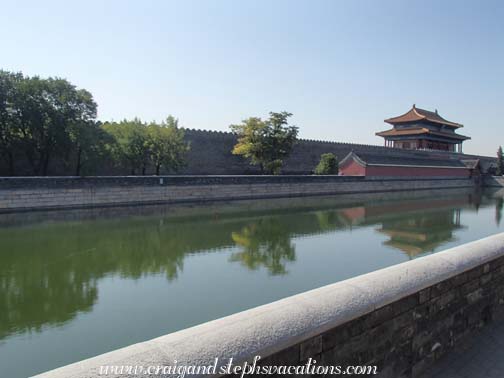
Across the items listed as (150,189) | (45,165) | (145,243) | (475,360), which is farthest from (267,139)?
(475,360)

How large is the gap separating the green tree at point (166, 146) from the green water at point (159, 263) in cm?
585

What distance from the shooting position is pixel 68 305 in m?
5.36

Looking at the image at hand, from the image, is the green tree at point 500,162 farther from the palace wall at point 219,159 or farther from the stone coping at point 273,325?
the stone coping at point 273,325

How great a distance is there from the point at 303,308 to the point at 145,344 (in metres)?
0.81

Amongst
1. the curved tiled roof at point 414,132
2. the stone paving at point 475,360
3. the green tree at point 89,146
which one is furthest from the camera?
the curved tiled roof at point 414,132

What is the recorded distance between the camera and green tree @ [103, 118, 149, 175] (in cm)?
1973

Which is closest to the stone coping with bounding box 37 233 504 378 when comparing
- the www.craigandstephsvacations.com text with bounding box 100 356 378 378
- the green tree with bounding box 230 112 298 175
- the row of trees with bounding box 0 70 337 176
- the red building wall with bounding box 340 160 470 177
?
the www.craigandstephsvacations.com text with bounding box 100 356 378 378

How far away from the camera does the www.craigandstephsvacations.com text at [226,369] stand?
1359 millimetres

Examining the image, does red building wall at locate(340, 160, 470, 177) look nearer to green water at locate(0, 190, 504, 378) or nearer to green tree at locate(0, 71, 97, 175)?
green water at locate(0, 190, 504, 378)

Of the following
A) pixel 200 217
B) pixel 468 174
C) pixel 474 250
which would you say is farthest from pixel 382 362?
pixel 468 174

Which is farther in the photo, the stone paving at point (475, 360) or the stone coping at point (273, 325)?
the stone paving at point (475, 360)

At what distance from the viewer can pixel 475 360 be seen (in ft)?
9.50

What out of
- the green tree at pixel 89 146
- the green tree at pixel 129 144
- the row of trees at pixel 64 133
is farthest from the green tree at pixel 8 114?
the green tree at pixel 129 144

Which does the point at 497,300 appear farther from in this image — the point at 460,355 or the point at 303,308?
the point at 303,308
